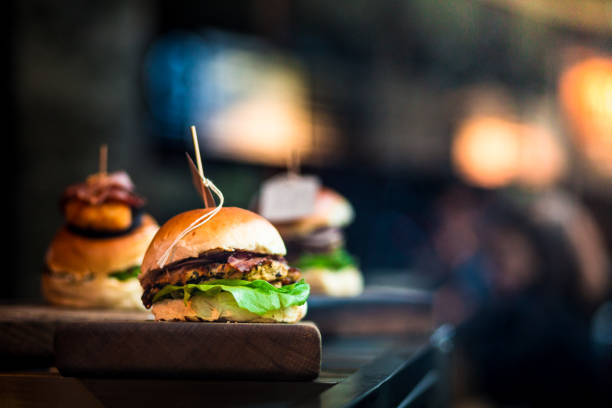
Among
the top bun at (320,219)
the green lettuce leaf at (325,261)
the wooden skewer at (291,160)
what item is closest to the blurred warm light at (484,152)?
the top bun at (320,219)

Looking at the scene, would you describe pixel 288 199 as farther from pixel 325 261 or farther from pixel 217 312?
pixel 217 312

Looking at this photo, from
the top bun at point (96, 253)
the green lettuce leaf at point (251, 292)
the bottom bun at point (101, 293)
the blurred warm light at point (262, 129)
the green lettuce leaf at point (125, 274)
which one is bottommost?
the bottom bun at point (101, 293)

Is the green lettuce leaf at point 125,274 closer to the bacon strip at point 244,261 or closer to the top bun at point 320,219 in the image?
the bacon strip at point 244,261

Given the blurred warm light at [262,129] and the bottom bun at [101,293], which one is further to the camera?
the blurred warm light at [262,129]

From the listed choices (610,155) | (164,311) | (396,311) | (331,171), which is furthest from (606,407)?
(610,155)

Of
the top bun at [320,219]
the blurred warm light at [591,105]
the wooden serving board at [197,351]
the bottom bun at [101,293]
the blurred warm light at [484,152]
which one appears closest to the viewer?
the wooden serving board at [197,351]

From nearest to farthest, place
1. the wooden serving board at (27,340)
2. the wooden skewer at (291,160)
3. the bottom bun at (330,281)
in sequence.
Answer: the wooden serving board at (27,340) < the wooden skewer at (291,160) < the bottom bun at (330,281)

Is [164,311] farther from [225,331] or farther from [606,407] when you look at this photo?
[606,407]
